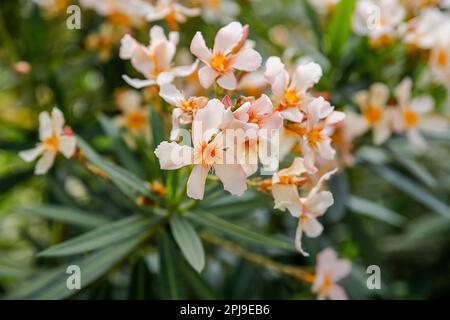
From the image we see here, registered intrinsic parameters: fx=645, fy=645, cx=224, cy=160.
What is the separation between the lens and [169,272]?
115 cm

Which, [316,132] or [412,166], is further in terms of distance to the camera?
[412,166]

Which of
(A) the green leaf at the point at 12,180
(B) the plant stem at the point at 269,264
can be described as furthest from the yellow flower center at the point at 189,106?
(A) the green leaf at the point at 12,180

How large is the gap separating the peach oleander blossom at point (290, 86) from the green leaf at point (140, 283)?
49 cm

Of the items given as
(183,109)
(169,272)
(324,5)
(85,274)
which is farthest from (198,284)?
(324,5)

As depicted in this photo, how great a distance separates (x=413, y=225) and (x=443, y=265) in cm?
15

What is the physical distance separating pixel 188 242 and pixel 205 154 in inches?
9.4

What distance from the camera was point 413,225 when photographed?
189 centimetres

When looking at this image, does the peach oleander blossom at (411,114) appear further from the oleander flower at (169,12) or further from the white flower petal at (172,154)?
the white flower petal at (172,154)

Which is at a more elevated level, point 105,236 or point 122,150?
point 122,150

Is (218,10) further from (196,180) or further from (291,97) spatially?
(196,180)

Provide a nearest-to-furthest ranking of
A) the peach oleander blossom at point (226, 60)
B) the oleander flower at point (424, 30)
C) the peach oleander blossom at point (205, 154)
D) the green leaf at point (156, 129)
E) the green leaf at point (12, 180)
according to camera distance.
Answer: the peach oleander blossom at point (205, 154) < the peach oleander blossom at point (226, 60) < the green leaf at point (156, 129) < the oleander flower at point (424, 30) < the green leaf at point (12, 180)

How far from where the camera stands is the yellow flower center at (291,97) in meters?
0.96

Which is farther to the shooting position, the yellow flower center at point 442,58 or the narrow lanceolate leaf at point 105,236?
the yellow flower center at point 442,58
